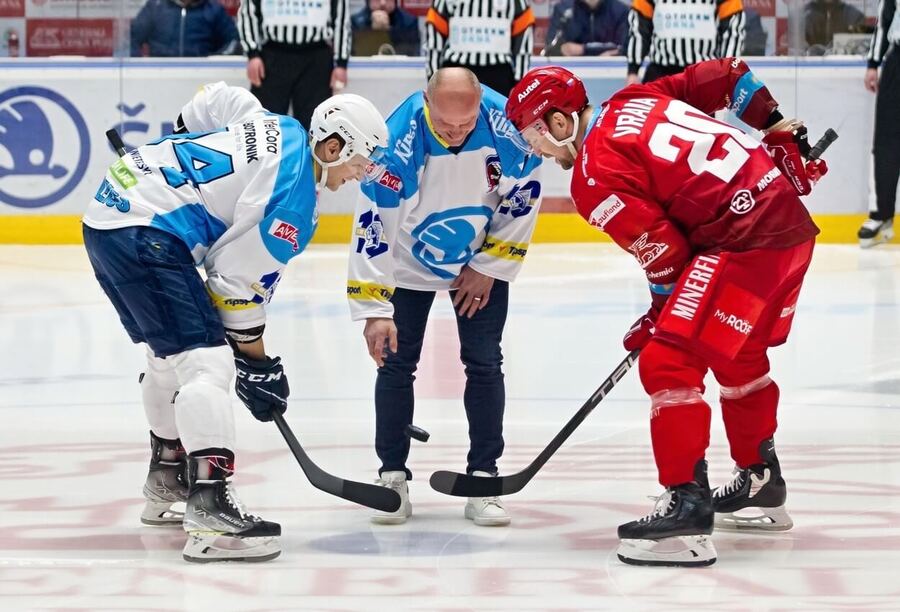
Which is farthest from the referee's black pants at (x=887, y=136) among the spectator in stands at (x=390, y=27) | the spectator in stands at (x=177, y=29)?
the spectator in stands at (x=177, y=29)

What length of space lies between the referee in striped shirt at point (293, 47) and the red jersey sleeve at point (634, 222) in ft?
20.4

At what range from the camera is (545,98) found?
3.43 m

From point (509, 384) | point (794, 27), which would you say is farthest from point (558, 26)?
point (509, 384)

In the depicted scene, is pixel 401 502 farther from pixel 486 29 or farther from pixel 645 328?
pixel 486 29

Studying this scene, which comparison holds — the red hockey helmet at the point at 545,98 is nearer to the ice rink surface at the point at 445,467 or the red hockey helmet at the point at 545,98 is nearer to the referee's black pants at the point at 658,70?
the ice rink surface at the point at 445,467

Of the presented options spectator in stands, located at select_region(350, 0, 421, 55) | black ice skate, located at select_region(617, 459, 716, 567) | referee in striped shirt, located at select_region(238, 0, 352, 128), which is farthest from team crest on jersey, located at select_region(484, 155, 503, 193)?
spectator in stands, located at select_region(350, 0, 421, 55)

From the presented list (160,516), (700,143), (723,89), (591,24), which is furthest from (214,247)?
(591,24)

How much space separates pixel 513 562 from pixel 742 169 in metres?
0.98

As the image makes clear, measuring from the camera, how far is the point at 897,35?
9094 mm

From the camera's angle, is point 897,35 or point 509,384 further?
point 897,35

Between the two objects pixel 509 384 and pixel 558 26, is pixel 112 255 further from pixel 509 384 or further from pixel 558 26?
pixel 558 26

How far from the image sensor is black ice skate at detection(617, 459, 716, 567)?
10.8ft

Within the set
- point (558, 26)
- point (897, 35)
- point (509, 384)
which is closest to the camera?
point (509, 384)

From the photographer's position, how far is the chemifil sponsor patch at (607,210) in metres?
3.26
